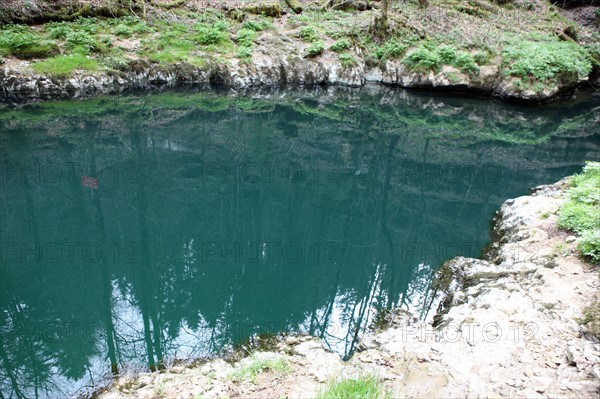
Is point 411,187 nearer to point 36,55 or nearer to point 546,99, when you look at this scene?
point 546,99

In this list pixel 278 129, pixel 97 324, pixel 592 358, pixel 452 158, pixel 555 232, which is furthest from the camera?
pixel 278 129

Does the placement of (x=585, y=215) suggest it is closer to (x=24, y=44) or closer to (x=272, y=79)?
(x=272, y=79)

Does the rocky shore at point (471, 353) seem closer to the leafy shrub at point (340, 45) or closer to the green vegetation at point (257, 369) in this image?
the green vegetation at point (257, 369)

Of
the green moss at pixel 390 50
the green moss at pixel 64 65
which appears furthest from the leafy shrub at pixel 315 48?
the green moss at pixel 64 65

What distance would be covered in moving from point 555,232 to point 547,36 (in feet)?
77.4

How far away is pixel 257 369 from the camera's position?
5.95 m

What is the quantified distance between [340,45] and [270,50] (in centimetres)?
420

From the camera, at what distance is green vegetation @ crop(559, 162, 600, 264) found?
25.8 feet

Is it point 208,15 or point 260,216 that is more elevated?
point 208,15

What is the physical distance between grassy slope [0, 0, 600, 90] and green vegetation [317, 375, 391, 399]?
20.5 meters

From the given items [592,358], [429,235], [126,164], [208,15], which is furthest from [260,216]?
[208,15]

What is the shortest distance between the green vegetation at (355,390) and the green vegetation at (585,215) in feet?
17.7

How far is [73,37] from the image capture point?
20797 mm

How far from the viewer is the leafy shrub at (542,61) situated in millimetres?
23141
